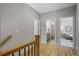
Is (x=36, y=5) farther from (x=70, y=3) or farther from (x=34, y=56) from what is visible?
(x=34, y=56)

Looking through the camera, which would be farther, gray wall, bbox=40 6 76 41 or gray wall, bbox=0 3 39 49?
gray wall, bbox=40 6 76 41

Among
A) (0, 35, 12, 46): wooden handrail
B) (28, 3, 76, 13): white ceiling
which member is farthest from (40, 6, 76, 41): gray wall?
(0, 35, 12, 46): wooden handrail

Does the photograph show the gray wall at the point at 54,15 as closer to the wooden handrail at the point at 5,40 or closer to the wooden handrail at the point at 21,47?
the wooden handrail at the point at 21,47

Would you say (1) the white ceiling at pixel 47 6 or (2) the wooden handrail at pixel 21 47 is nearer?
(2) the wooden handrail at pixel 21 47

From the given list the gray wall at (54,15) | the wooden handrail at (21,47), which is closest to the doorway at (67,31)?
the gray wall at (54,15)

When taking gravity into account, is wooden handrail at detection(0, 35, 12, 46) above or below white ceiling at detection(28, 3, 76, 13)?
below

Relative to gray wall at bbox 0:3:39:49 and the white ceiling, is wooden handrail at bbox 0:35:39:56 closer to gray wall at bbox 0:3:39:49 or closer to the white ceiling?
gray wall at bbox 0:3:39:49

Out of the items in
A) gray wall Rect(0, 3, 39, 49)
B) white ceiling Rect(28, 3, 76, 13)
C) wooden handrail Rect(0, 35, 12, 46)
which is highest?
white ceiling Rect(28, 3, 76, 13)

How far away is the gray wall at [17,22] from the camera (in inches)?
49.7

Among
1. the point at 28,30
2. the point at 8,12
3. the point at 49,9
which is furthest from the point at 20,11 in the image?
the point at 49,9

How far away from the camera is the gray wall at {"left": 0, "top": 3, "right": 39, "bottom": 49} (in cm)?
126

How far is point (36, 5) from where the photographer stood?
140cm

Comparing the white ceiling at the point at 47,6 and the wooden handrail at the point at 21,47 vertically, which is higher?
the white ceiling at the point at 47,6

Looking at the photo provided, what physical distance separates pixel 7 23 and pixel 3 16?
0.10 meters
